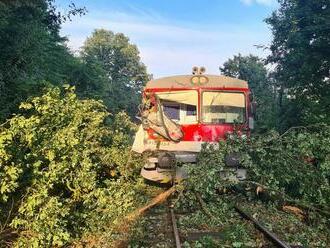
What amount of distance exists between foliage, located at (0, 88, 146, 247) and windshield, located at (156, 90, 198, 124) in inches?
131

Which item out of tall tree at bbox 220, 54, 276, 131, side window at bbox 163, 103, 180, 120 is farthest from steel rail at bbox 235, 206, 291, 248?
tall tree at bbox 220, 54, 276, 131

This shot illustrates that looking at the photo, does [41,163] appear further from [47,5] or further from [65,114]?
[47,5]

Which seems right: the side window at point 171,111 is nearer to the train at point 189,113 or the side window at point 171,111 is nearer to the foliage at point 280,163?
the train at point 189,113

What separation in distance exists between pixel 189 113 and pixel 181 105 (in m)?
0.32

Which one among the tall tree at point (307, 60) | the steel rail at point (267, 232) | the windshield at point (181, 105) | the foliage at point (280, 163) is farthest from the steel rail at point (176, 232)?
the tall tree at point (307, 60)

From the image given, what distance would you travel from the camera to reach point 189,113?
13492 millimetres

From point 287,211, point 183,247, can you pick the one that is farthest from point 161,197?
point 183,247

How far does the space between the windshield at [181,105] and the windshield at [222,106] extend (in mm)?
268

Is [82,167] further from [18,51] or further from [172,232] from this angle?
[18,51]

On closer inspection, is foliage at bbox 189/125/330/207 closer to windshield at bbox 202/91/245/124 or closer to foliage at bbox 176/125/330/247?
foliage at bbox 176/125/330/247

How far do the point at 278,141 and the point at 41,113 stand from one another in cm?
515

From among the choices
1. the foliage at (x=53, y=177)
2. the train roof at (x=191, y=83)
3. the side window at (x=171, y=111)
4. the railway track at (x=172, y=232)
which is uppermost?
the train roof at (x=191, y=83)

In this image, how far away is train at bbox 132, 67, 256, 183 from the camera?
43.3ft

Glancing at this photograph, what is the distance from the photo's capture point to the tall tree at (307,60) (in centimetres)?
2200
